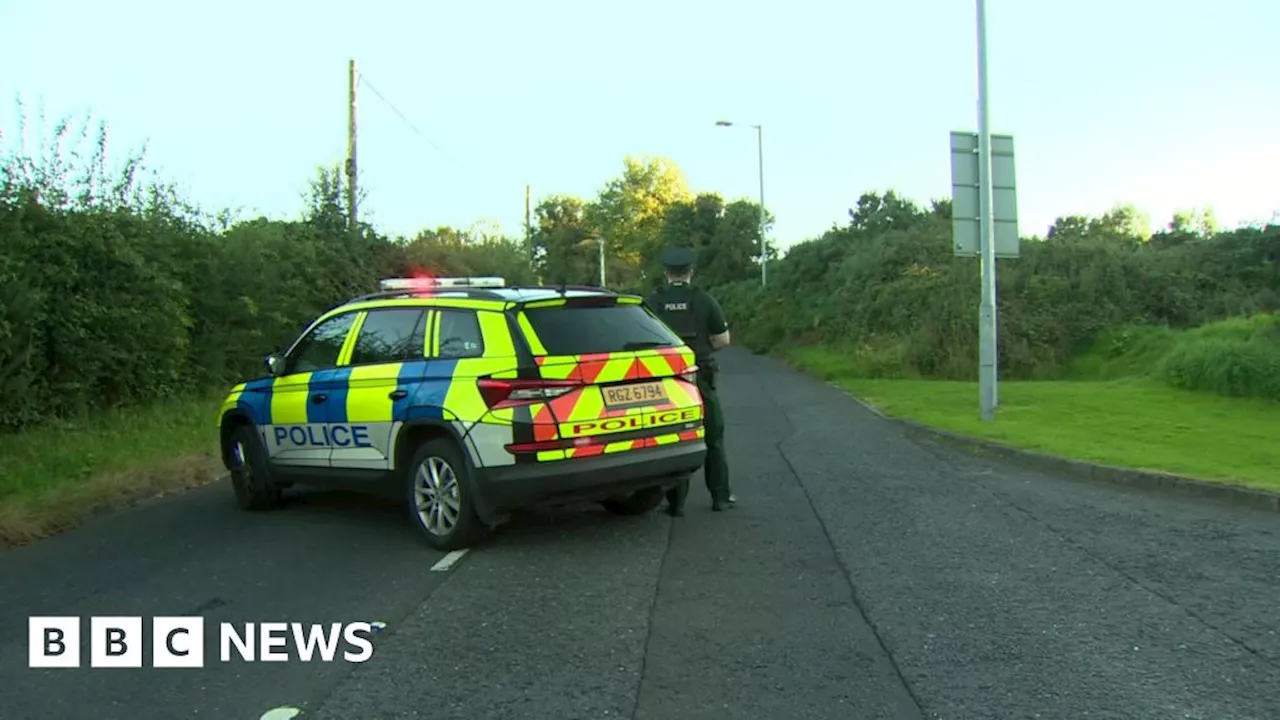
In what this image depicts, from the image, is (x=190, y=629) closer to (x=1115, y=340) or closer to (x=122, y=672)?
(x=122, y=672)

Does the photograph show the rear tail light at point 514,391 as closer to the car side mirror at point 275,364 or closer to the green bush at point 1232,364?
the car side mirror at point 275,364

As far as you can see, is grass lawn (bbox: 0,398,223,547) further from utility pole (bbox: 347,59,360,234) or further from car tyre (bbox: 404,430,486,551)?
utility pole (bbox: 347,59,360,234)

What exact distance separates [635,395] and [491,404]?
3.40 feet

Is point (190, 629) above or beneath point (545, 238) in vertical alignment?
beneath

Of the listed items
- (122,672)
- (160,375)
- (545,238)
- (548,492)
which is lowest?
(122,672)

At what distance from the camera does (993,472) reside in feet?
31.5

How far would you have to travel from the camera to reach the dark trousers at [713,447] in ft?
25.0

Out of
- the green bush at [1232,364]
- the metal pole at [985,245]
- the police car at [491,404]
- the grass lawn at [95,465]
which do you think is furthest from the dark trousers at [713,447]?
the green bush at [1232,364]

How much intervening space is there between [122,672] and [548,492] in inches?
100

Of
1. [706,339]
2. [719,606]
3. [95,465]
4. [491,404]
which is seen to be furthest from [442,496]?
[95,465]

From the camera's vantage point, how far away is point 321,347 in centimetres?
769

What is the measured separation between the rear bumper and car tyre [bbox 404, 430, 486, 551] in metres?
0.23

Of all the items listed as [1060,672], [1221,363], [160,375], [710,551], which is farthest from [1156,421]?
[160,375]

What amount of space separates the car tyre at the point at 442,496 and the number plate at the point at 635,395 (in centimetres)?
104
